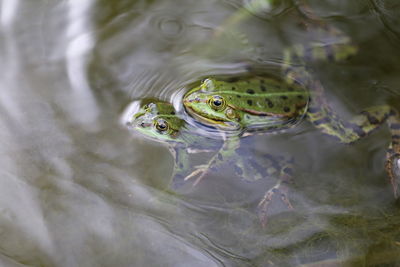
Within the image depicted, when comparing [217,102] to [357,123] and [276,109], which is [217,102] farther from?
[357,123]

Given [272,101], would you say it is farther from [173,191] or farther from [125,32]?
[125,32]

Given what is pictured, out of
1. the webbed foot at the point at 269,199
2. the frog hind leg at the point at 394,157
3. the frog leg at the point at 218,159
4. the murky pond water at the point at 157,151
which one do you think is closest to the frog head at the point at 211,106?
the frog leg at the point at 218,159

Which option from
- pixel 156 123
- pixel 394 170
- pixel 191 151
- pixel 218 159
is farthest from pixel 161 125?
pixel 394 170

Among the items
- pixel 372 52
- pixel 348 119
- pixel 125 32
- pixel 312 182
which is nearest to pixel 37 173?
pixel 125 32

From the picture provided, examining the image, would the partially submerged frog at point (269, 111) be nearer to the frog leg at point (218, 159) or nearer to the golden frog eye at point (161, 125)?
the frog leg at point (218, 159)

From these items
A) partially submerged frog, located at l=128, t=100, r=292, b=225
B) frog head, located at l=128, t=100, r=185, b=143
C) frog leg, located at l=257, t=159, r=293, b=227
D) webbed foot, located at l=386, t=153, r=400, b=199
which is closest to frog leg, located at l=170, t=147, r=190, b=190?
partially submerged frog, located at l=128, t=100, r=292, b=225
